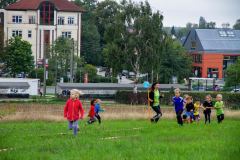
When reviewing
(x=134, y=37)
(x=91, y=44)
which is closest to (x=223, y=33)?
(x=91, y=44)

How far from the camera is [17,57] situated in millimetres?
96875

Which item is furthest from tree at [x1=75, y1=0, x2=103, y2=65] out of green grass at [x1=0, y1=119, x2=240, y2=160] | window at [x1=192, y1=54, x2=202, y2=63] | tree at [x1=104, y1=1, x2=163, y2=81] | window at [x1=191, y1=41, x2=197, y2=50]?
green grass at [x1=0, y1=119, x2=240, y2=160]

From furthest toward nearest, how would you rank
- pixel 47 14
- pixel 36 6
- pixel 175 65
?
pixel 47 14 → pixel 36 6 → pixel 175 65

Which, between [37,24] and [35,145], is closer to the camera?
[35,145]

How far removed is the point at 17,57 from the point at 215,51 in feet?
142

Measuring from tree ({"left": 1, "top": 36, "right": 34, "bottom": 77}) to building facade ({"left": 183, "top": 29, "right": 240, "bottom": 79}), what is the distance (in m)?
38.0

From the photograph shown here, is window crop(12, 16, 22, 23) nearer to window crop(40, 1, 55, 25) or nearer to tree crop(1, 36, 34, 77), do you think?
window crop(40, 1, 55, 25)

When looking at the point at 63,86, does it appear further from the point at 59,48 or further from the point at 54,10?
the point at 54,10

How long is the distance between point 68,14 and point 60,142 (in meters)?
107

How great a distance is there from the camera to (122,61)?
86875 millimetres

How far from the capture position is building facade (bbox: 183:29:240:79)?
401 feet

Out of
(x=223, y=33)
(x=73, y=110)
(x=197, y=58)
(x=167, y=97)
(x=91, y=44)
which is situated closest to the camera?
(x=73, y=110)

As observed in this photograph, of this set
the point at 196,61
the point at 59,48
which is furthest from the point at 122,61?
the point at 196,61

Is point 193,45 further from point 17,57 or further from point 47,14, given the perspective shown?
point 17,57
